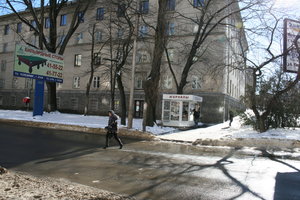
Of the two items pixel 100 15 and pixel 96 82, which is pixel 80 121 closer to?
pixel 100 15

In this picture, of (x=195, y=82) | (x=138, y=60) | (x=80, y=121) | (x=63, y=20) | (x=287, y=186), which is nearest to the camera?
(x=287, y=186)

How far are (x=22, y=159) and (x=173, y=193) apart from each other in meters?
5.47

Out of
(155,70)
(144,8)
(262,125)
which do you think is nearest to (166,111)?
(155,70)

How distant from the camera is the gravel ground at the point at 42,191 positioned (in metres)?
4.85

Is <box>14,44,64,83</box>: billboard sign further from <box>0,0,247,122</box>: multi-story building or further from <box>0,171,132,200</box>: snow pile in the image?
<box>0,171,132,200</box>: snow pile

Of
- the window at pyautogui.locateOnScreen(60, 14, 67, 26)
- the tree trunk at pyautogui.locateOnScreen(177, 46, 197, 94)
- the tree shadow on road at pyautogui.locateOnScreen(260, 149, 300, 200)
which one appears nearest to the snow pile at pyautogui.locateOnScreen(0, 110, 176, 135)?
the tree trunk at pyautogui.locateOnScreen(177, 46, 197, 94)

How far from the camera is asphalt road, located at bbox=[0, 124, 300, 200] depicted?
237 inches

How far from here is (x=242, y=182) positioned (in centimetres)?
679

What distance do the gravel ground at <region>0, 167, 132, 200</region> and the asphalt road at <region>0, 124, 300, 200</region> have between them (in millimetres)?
669

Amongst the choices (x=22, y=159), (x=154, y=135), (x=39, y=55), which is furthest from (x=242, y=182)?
(x=39, y=55)

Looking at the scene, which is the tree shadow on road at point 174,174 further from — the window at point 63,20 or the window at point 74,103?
the window at point 63,20

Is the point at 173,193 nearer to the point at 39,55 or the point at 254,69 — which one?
the point at 254,69

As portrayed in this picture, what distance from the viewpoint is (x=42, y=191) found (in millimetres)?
5199

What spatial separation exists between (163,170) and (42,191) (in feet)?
12.0
